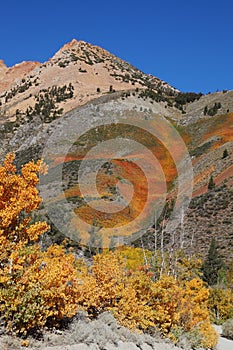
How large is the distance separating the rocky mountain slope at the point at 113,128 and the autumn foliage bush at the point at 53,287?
22.4 m

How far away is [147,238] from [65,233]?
347 inches

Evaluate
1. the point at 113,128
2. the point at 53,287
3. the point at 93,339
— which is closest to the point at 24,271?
the point at 53,287

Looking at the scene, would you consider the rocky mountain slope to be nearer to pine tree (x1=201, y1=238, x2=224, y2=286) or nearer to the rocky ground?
pine tree (x1=201, y1=238, x2=224, y2=286)

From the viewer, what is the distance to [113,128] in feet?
232

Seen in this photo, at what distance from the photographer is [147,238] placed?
124 ft

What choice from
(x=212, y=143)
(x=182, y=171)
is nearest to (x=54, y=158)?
(x=182, y=171)

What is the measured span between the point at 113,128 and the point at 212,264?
42.2 meters

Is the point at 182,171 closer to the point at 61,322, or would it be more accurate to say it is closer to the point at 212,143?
the point at 212,143

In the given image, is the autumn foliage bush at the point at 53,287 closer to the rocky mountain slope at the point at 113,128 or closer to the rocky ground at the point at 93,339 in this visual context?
the rocky ground at the point at 93,339

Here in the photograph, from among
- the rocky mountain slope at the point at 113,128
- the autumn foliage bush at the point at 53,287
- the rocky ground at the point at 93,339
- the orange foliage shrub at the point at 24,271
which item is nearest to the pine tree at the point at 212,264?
the rocky mountain slope at the point at 113,128

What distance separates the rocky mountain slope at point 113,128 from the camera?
40.1m

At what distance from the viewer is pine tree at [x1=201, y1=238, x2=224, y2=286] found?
32250mm

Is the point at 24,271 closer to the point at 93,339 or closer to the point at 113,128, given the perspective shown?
the point at 93,339

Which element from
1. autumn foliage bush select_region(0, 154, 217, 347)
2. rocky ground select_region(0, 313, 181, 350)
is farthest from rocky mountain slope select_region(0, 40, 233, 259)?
rocky ground select_region(0, 313, 181, 350)
